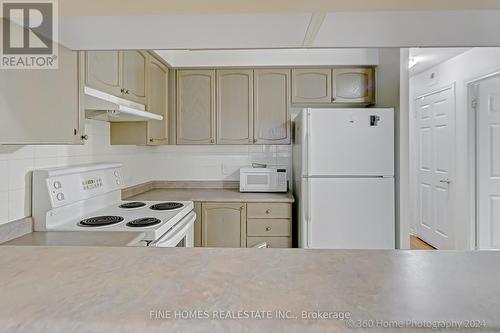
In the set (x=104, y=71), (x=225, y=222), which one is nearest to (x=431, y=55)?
(x=225, y=222)

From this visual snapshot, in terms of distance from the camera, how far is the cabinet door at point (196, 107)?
3.24m

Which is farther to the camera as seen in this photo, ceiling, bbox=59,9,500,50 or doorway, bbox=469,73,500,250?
doorway, bbox=469,73,500,250

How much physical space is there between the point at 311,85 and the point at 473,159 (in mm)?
1810

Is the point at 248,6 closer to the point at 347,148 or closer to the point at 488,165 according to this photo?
the point at 347,148

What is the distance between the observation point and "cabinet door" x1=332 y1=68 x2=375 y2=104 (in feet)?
10.4

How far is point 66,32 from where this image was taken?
2.04ft

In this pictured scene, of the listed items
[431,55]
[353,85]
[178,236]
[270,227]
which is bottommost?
[270,227]

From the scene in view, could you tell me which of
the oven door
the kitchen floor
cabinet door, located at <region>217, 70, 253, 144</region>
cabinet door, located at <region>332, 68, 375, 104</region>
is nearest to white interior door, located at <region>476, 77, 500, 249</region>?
the kitchen floor

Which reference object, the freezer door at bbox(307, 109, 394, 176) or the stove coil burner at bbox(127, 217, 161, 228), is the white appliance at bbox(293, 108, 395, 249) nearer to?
the freezer door at bbox(307, 109, 394, 176)

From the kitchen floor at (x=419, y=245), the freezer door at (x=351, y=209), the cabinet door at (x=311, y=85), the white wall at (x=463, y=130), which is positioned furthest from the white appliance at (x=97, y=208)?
the kitchen floor at (x=419, y=245)

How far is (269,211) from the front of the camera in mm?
2854

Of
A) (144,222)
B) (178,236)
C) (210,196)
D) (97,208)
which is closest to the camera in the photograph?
(144,222)

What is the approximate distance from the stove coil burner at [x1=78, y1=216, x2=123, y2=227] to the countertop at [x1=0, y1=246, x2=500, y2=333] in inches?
53.5

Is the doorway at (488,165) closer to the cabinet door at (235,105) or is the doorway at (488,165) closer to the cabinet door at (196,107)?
the cabinet door at (235,105)
